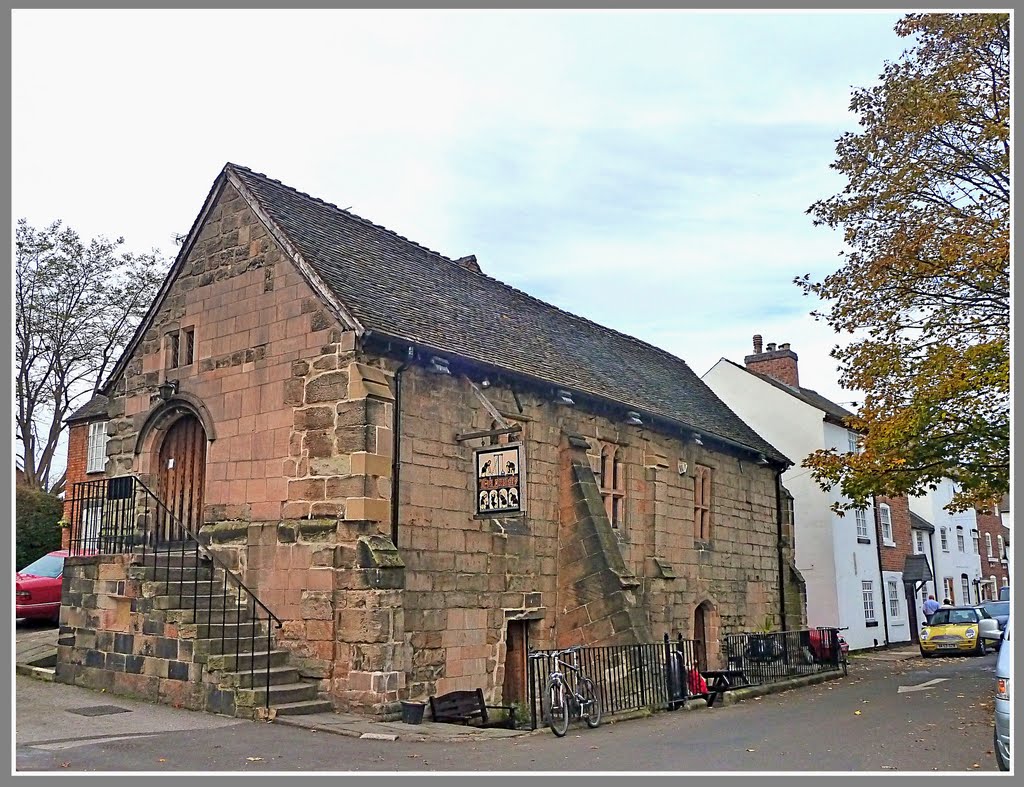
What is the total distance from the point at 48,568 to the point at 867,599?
25962mm

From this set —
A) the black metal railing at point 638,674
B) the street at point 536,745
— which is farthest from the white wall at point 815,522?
the street at point 536,745

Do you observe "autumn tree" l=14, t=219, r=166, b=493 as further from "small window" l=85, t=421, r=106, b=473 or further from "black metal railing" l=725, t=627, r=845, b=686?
"black metal railing" l=725, t=627, r=845, b=686

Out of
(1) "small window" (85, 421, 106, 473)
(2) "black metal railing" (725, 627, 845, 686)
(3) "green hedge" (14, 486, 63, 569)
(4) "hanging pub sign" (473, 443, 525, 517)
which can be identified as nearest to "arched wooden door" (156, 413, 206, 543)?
(4) "hanging pub sign" (473, 443, 525, 517)

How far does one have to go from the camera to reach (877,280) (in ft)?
54.3

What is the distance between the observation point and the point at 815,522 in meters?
31.6

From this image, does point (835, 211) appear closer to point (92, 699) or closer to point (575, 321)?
point (575, 321)

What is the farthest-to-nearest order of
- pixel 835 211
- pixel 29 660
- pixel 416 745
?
pixel 835 211, pixel 29 660, pixel 416 745

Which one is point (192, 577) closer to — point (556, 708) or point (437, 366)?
point (437, 366)

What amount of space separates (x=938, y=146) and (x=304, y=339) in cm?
1127

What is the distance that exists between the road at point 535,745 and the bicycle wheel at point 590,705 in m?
0.22

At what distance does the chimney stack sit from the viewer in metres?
34.8

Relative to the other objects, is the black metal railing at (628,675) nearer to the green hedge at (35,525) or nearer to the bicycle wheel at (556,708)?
the bicycle wheel at (556,708)

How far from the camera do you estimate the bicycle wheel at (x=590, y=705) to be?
13.0 m

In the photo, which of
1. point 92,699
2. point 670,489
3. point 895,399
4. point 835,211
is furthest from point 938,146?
point 92,699
